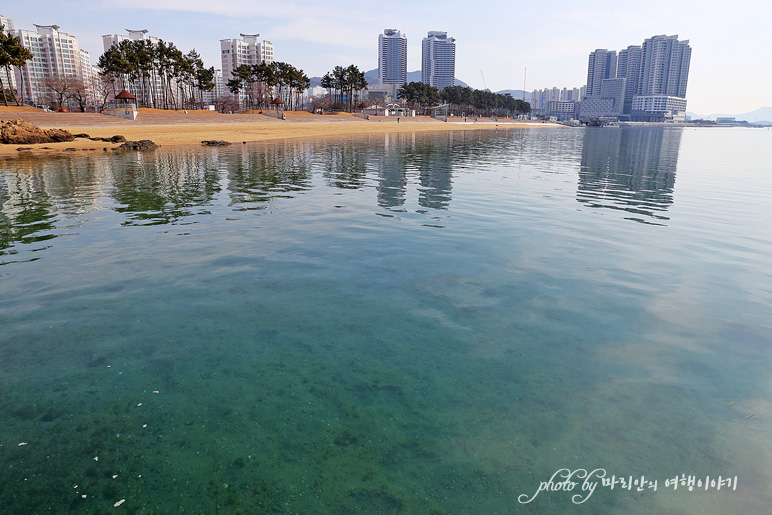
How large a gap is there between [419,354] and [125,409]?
12.0 ft

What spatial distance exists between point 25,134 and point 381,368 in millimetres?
49877

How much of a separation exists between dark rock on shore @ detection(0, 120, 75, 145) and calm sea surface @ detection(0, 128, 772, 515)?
36.0 m

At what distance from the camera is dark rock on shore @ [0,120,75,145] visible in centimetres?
4084

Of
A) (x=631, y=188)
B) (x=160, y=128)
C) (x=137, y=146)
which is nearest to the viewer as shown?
(x=631, y=188)

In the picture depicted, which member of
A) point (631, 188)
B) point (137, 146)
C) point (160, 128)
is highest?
point (160, 128)

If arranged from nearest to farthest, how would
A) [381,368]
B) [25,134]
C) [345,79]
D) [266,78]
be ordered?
[381,368] → [25,134] → [266,78] → [345,79]

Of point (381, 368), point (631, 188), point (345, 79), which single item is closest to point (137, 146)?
point (631, 188)

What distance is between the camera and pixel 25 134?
4194cm

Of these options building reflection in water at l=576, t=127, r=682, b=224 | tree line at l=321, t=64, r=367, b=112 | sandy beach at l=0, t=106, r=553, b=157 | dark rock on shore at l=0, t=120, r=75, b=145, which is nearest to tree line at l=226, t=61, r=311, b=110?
tree line at l=321, t=64, r=367, b=112

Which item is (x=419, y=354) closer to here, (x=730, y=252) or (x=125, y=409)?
(x=125, y=409)

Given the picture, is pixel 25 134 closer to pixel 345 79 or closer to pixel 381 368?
pixel 381 368

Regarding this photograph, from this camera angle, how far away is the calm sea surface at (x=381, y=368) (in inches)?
167

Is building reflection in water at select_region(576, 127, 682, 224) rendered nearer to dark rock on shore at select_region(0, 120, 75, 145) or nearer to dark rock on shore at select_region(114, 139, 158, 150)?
dark rock on shore at select_region(114, 139, 158, 150)

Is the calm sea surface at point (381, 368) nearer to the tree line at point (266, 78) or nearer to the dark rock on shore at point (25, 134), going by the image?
the dark rock on shore at point (25, 134)
